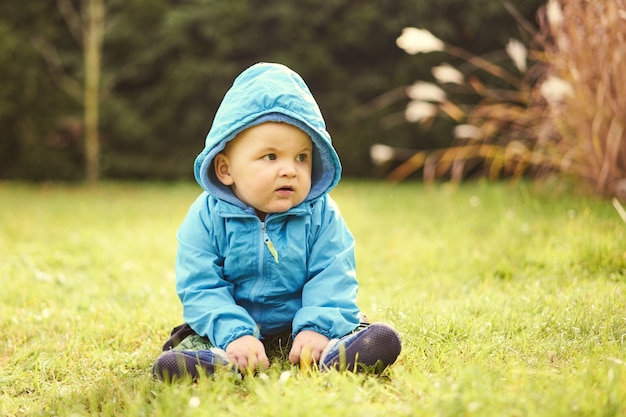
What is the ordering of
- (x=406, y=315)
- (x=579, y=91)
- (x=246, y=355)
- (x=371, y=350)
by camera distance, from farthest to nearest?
1. (x=579, y=91)
2. (x=406, y=315)
3. (x=246, y=355)
4. (x=371, y=350)

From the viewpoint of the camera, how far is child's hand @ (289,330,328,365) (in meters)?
2.14

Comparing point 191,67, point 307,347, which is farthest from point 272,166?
point 191,67

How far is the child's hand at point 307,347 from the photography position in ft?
7.02

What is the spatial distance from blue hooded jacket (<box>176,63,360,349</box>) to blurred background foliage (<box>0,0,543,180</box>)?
586cm

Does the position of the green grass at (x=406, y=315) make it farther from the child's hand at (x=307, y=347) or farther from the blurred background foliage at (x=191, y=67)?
the blurred background foliage at (x=191, y=67)

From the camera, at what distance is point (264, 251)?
231 centimetres

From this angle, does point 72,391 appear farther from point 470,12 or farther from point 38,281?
point 470,12

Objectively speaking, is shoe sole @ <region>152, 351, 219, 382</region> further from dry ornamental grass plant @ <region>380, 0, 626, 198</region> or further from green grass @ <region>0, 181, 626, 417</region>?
dry ornamental grass plant @ <region>380, 0, 626, 198</region>

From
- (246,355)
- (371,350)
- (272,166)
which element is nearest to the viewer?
(371,350)

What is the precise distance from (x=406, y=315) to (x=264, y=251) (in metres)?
0.71

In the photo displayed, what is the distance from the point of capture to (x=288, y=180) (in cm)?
225

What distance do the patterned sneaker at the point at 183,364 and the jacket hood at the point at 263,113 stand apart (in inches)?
21.2

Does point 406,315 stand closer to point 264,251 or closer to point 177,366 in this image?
point 264,251

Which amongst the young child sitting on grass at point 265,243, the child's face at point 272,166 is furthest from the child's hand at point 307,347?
the child's face at point 272,166
